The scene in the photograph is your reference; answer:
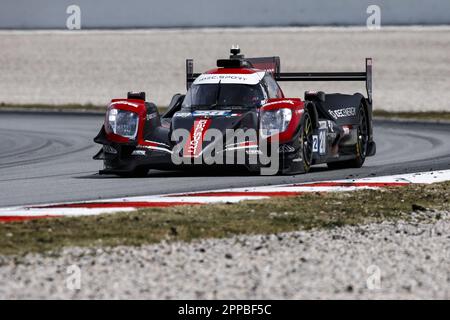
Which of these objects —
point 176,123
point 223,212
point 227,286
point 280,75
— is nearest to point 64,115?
point 280,75

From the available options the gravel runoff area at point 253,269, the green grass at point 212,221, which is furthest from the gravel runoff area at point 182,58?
the gravel runoff area at point 253,269

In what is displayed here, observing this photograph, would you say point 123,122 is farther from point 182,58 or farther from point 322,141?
point 182,58

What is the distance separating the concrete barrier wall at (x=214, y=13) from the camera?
3991 centimetres

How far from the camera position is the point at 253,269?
7.25 metres

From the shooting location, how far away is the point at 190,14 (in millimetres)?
43531

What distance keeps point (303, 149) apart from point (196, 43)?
32.5m

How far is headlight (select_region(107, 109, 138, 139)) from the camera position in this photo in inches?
506

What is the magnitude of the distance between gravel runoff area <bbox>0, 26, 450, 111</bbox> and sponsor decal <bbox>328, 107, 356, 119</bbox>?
1782cm

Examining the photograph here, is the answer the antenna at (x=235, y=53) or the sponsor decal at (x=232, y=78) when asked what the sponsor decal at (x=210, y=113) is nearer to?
the sponsor decal at (x=232, y=78)

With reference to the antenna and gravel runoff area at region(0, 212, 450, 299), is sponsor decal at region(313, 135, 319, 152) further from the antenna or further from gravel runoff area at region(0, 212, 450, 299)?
gravel runoff area at region(0, 212, 450, 299)

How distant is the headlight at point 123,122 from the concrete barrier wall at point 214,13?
84.6ft

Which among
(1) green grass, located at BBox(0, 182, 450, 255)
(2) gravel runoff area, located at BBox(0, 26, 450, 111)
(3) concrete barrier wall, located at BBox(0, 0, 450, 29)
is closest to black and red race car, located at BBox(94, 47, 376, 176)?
(1) green grass, located at BBox(0, 182, 450, 255)

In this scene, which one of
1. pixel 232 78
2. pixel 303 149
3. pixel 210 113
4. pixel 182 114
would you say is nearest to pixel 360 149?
pixel 303 149
